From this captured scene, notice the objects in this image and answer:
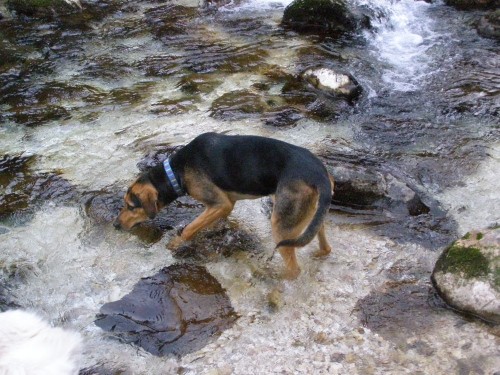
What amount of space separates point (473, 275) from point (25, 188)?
217 inches

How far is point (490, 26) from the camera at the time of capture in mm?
11055

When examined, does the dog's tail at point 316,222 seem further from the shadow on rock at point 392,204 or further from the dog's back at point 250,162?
the shadow on rock at point 392,204

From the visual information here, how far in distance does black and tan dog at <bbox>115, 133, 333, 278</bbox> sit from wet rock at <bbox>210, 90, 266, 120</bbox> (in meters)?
2.73

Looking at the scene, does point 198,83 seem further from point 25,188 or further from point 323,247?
point 323,247

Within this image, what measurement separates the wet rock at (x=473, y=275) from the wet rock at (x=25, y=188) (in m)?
4.55

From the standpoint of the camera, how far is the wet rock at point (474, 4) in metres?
12.6

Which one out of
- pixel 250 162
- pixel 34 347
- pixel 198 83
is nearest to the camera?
pixel 34 347

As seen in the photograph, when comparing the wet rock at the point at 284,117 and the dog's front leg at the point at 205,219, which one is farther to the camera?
the wet rock at the point at 284,117

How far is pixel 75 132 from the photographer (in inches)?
321

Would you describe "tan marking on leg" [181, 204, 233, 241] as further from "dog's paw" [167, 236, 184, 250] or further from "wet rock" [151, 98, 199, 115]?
"wet rock" [151, 98, 199, 115]

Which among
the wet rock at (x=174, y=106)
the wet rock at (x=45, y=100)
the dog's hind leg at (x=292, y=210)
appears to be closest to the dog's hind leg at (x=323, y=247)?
the dog's hind leg at (x=292, y=210)

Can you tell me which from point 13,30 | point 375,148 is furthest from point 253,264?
point 13,30

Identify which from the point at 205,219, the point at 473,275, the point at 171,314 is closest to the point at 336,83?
the point at 205,219

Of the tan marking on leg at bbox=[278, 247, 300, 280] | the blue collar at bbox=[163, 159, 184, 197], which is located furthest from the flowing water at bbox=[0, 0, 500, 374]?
the blue collar at bbox=[163, 159, 184, 197]
